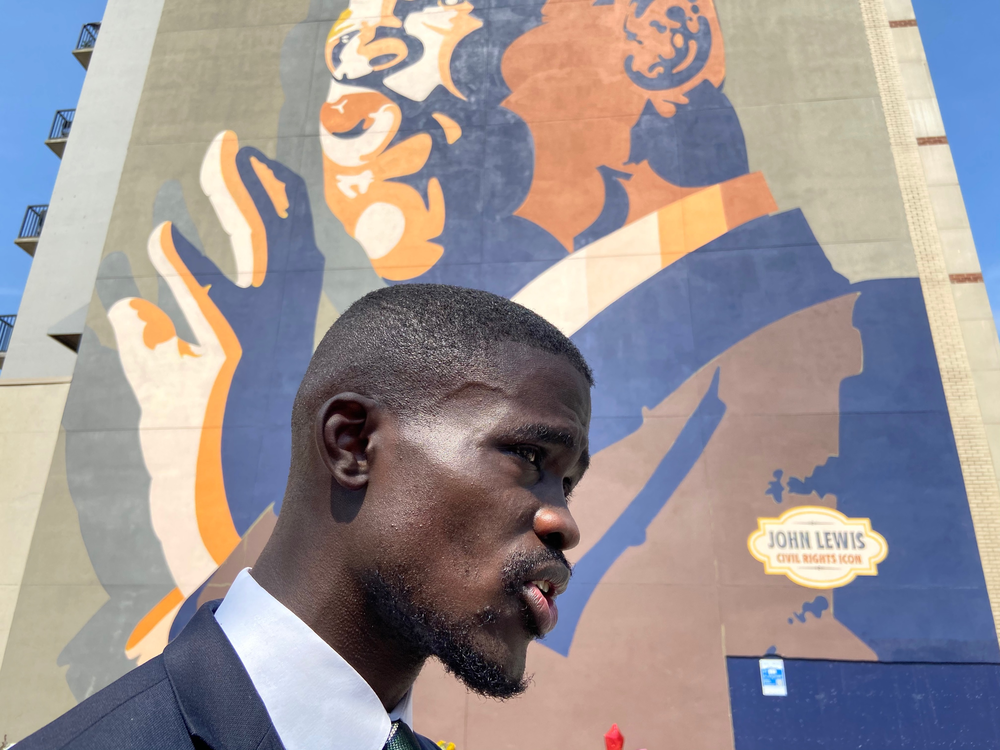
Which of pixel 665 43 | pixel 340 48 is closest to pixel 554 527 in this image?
pixel 665 43

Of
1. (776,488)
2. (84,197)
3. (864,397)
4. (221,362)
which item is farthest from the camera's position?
(84,197)

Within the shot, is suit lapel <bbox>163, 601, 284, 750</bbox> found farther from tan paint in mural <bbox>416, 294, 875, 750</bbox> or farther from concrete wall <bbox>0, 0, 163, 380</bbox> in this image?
concrete wall <bbox>0, 0, 163, 380</bbox>

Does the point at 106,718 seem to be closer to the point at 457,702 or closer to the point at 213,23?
the point at 457,702

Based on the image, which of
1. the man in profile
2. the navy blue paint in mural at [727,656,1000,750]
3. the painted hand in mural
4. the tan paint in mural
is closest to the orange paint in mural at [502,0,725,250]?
Result: the tan paint in mural

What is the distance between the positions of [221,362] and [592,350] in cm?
586

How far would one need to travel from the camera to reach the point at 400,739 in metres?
1.24

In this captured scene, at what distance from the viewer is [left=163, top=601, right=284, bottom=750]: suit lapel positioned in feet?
3.32

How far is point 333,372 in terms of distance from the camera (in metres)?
1.40

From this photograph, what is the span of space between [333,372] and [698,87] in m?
12.3

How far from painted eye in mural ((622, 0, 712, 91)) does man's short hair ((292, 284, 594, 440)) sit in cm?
1200

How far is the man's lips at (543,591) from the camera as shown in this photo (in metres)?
1.20

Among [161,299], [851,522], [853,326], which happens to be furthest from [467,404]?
[161,299]

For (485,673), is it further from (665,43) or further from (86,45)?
(86,45)

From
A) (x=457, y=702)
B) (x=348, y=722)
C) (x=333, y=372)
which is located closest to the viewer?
(x=348, y=722)
